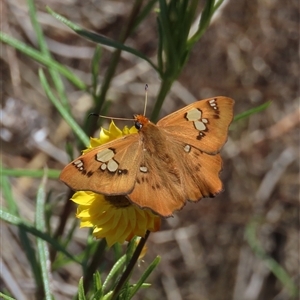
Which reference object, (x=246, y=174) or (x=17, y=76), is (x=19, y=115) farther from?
(x=246, y=174)

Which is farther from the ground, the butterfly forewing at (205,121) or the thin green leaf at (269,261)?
the butterfly forewing at (205,121)

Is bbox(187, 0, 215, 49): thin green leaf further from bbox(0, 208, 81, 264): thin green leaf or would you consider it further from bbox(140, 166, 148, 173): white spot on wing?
bbox(0, 208, 81, 264): thin green leaf

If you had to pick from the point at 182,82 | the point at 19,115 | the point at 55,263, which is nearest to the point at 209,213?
the point at 182,82

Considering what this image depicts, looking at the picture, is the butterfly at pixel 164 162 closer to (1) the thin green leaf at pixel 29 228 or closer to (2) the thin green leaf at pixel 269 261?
(1) the thin green leaf at pixel 29 228

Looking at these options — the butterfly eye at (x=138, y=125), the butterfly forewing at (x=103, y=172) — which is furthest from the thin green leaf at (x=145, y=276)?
the butterfly eye at (x=138, y=125)

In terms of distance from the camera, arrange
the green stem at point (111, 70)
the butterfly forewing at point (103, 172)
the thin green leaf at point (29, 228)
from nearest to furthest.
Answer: the butterfly forewing at point (103, 172) < the thin green leaf at point (29, 228) < the green stem at point (111, 70)

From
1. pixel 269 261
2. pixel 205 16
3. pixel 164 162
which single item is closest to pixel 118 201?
pixel 164 162

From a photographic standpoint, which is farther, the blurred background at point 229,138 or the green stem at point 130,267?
the blurred background at point 229,138

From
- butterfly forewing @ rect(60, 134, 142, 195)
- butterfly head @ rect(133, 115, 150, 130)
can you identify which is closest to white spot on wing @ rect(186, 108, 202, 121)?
butterfly head @ rect(133, 115, 150, 130)
